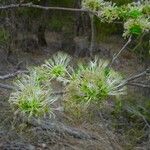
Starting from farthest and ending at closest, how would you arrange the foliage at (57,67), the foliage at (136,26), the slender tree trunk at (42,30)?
1. the slender tree trunk at (42,30)
2. the foliage at (136,26)
3. the foliage at (57,67)

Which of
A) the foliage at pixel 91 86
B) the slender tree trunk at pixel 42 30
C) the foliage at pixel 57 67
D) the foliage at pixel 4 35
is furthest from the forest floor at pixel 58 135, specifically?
the slender tree trunk at pixel 42 30

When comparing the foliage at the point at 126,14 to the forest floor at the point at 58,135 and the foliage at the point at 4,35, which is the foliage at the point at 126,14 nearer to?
the forest floor at the point at 58,135

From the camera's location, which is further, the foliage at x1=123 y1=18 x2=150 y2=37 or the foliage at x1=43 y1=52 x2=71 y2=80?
the foliage at x1=123 y1=18 x2=150 y2=37

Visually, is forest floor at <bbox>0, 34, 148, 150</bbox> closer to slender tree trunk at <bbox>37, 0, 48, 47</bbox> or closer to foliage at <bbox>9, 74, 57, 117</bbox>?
foliage at <bbox>9, 74, 57, 117</bbox>

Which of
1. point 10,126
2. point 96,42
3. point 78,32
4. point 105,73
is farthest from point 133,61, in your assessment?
point 105,73

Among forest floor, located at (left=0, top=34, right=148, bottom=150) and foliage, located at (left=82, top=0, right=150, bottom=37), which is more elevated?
foliage, located at (left=82, top=0, right=150, bottom=37)

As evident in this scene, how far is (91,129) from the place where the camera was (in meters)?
6.47

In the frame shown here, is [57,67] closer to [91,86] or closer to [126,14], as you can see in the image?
[91,86]

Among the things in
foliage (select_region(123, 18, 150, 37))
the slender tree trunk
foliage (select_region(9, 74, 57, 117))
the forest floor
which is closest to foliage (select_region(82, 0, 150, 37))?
foliage (select_region(123, 18, 150, 37))

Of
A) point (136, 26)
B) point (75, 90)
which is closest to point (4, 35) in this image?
point (136, 26)

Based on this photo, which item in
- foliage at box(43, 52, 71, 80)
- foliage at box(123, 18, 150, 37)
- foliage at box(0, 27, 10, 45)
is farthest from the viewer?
foliage at box(0, 27, 10, 45)

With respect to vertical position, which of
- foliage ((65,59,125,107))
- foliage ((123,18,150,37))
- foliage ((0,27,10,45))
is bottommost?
foliage ((0,27,10,45))

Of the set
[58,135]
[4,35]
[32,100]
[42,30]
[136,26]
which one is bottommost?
[42,30]

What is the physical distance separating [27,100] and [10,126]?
4.07 m
